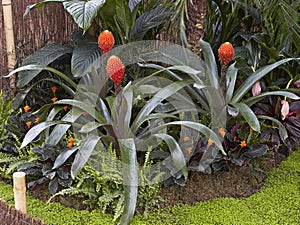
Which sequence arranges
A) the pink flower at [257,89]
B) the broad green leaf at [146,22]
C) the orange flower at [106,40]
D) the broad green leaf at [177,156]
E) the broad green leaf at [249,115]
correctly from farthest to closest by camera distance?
the broad green leaf at [146,22] < the pink flower at [257,89] < the orange flower at [106,40] < the broad green leaf at [249,115] < the broad green leaf at [177,156]

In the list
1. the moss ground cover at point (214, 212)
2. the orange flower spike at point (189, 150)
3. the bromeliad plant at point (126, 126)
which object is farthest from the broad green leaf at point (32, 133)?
the orange flower spike at point (189, 150)

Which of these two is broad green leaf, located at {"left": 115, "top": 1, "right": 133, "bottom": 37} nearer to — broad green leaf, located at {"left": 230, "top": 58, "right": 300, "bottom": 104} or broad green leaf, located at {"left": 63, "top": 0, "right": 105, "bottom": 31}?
broad green leaf, located at {"left": 63, "top": 0, "right": 105, "bottom": 31}

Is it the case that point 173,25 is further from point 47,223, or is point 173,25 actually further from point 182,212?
point 47,223

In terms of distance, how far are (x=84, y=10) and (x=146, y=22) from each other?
631 millimetres

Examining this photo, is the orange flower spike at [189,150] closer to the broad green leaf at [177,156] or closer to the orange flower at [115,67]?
the broad green leaf at [177,156]

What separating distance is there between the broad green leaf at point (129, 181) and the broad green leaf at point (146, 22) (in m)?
1.20

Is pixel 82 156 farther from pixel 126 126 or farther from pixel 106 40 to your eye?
pixel 106 40

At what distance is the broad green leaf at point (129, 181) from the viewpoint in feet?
6.45

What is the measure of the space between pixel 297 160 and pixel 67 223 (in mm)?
1631

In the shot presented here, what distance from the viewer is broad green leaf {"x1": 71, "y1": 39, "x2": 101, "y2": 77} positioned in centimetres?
280

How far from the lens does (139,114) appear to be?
2.34 m

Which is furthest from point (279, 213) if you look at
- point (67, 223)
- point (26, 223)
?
point (26, 223)

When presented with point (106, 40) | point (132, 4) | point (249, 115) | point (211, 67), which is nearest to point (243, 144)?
point (249, 115)

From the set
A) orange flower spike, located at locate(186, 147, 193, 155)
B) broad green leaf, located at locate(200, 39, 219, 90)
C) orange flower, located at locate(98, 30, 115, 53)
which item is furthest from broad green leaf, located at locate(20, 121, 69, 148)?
broad green leaf, located at locate(200, 39, 219, 90)
